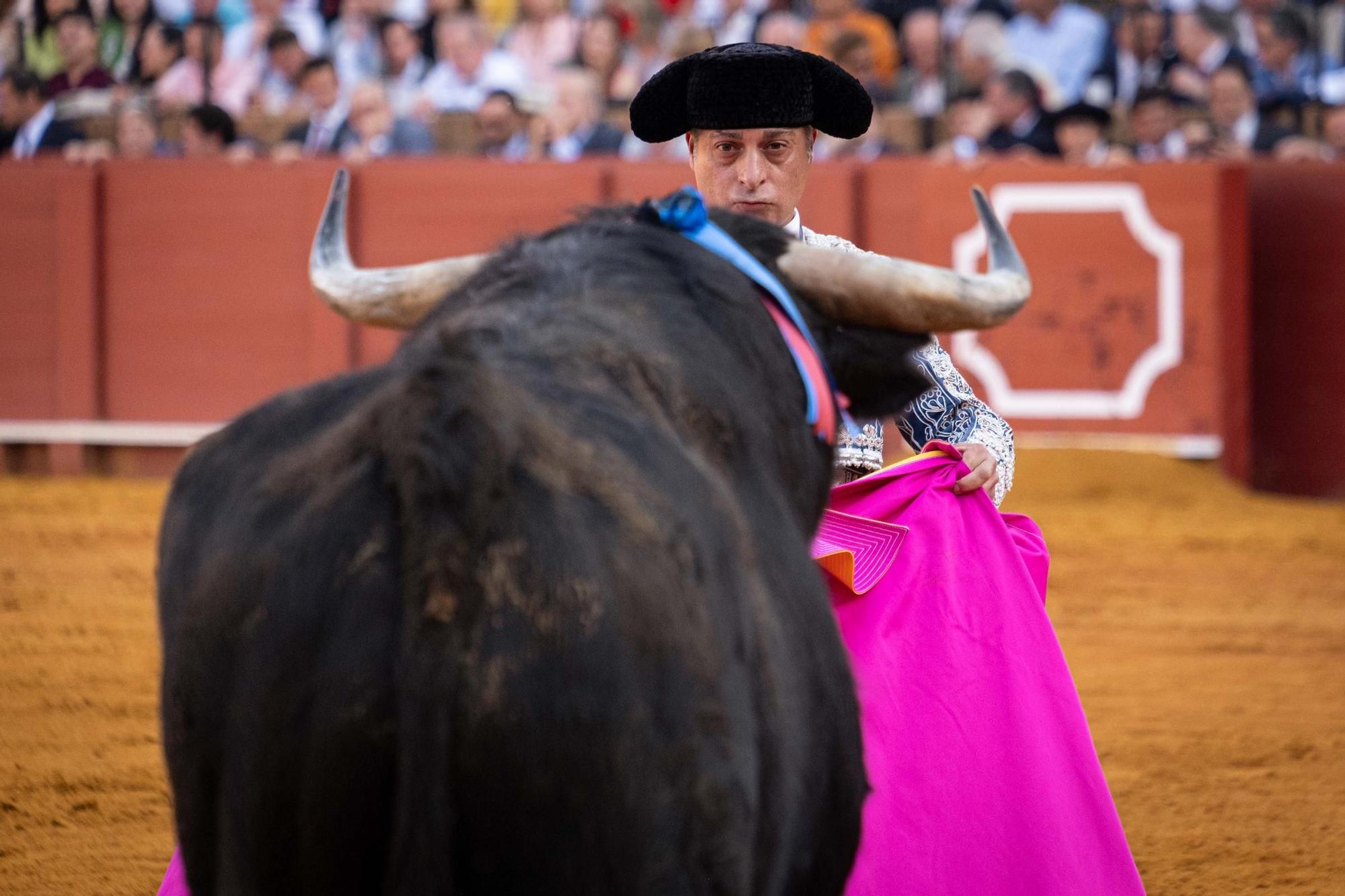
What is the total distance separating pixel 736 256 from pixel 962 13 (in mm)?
7828

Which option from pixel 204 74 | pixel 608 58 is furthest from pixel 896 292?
pixel 204 74

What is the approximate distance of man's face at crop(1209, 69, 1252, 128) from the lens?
8.43 meters

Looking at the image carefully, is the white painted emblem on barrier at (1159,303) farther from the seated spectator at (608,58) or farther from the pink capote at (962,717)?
the pink capote at (962,717)

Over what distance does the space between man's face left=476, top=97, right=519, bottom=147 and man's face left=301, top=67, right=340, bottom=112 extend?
85 centimetres

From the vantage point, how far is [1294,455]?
8.16 m

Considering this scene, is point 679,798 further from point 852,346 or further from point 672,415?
point 852,346

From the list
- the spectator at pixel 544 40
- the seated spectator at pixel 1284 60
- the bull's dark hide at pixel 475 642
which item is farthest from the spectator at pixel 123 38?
the bull's dark hide at pixel 475 642

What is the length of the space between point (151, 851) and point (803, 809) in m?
2.00

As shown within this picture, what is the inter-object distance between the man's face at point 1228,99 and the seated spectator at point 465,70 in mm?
3745

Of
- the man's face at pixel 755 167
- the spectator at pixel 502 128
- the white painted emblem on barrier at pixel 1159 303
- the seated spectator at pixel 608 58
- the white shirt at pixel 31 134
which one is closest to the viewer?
the man's face at pixel 755 167

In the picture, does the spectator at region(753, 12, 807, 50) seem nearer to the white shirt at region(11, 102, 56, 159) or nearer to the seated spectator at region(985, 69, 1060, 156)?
the seated spectator at region(985, 69, 1060, 156)

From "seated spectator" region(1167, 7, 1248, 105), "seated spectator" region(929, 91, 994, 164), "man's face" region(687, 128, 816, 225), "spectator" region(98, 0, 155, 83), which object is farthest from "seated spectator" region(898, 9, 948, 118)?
"man's face" region(687, 128, 816, 225)

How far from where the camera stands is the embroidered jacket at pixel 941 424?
2400 mm

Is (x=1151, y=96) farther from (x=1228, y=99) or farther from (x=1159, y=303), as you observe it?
(x=1159, y=303)
